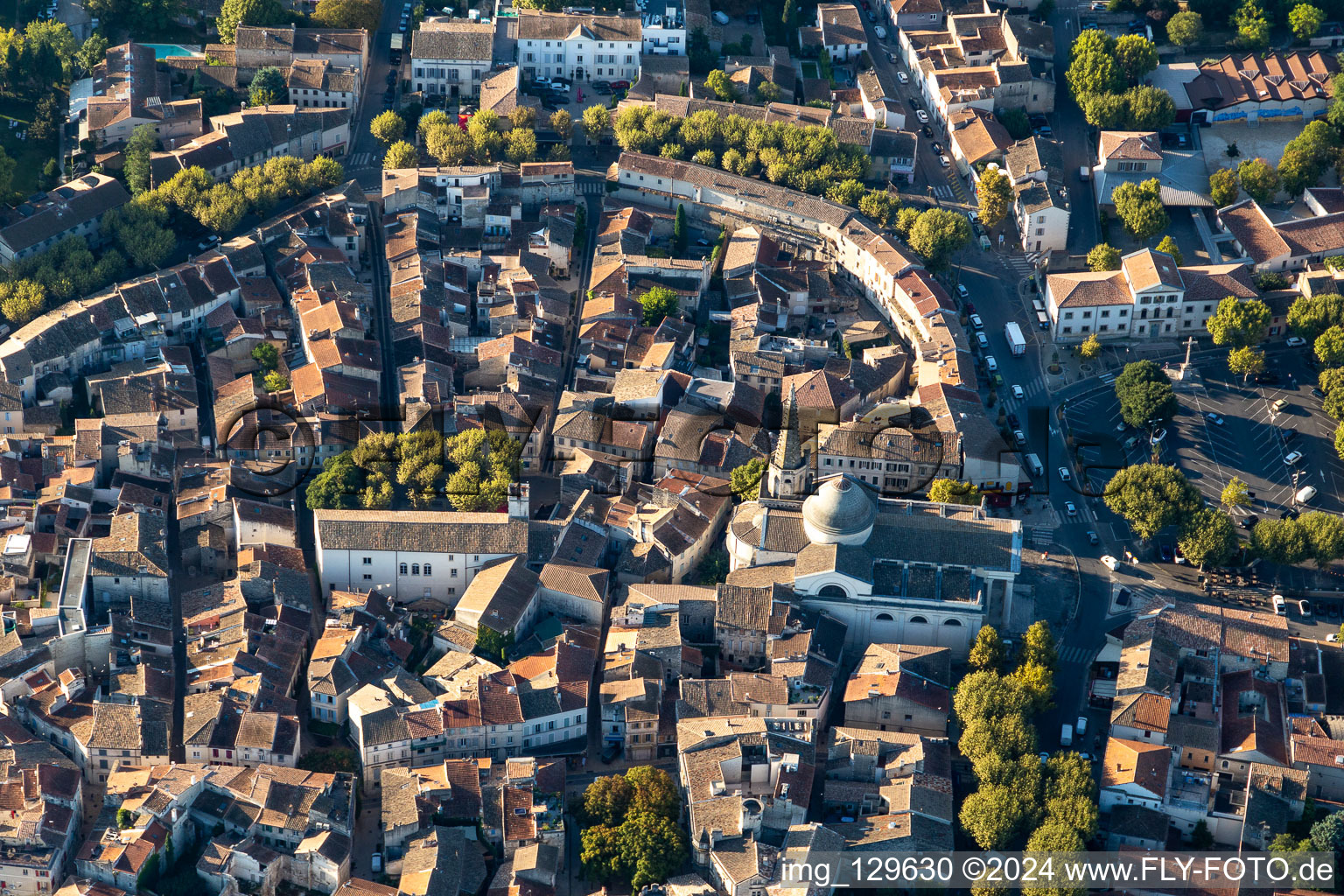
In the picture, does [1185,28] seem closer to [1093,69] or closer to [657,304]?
[1093,69]

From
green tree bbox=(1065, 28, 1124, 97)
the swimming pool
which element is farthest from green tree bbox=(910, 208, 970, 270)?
the swimming pool

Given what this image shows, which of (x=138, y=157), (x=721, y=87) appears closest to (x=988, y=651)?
(x=721, y=87)

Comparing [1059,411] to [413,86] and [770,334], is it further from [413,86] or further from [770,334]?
[413,86]

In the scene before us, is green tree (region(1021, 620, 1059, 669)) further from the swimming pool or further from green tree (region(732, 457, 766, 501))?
the swimming pool

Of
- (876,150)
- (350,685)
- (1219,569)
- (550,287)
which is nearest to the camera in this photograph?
(350,685)

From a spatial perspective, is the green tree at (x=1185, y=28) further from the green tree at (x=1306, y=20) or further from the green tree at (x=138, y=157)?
the green tree at (x=138, y=157)

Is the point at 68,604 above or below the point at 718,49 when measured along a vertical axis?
below

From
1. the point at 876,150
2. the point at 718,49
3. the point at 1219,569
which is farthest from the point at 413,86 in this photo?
the point at 1219,569

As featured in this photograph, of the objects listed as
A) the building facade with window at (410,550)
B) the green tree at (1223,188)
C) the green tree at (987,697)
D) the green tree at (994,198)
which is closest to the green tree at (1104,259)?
the green tree at (994,198)
